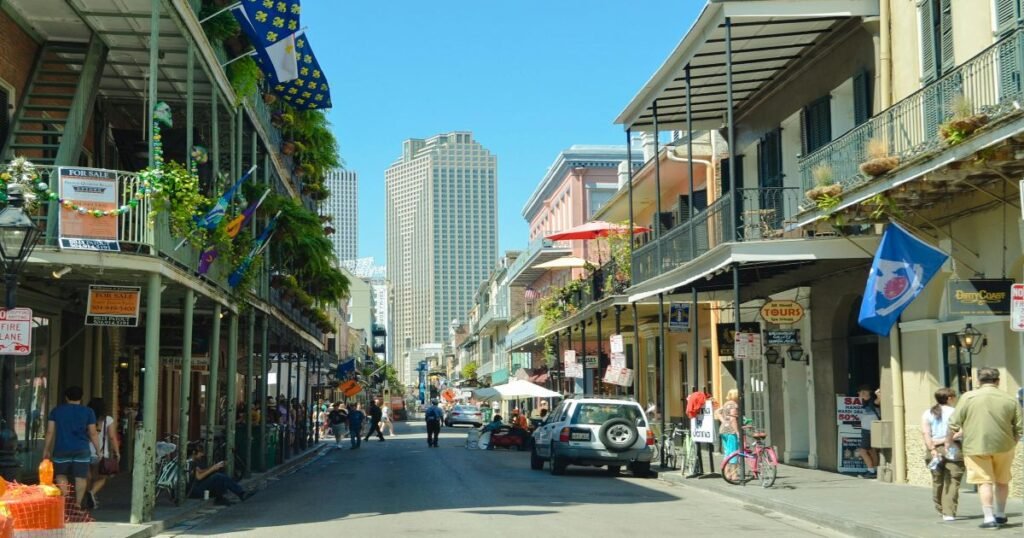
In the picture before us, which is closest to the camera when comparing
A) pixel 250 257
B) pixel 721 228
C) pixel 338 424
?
pixel 721 228

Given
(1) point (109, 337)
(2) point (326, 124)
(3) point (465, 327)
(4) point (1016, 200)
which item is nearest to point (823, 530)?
(4) point (1016, 200)

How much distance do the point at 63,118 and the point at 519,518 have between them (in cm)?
1004

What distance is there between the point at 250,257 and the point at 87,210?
736 cm

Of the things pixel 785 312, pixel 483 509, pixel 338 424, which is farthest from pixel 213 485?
pixel 338 424

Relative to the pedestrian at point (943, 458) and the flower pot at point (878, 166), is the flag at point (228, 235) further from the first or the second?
the pedestrian at point (943, 458)

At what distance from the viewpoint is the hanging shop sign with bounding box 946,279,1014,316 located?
14336mm

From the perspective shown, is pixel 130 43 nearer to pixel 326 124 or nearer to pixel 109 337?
pixel 109 337

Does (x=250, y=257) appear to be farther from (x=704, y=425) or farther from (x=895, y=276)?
(x=895, y=276)

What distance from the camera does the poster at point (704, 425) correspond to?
71.0 feet

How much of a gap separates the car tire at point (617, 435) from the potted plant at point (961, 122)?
11.2m

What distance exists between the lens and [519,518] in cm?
1495

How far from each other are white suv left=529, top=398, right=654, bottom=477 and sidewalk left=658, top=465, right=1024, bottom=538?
5.61 ft

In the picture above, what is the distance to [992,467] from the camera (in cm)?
1238

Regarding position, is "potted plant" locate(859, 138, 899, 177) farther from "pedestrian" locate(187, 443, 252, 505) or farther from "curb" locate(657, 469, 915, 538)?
"pedestrian" locate(187, 443, 252, 505)
